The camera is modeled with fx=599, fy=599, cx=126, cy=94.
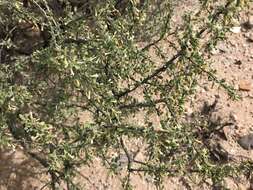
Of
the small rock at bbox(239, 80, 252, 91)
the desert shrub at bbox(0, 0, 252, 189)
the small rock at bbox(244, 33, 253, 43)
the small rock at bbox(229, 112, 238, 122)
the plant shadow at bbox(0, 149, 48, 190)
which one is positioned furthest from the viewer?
the small rock at bbox(244, 33, 253, 43)

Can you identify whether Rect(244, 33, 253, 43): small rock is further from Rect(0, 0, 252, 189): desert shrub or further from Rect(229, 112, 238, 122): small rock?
Rect(0, 0, 252, 189): desert shrub

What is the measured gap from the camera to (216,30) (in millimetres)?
2080

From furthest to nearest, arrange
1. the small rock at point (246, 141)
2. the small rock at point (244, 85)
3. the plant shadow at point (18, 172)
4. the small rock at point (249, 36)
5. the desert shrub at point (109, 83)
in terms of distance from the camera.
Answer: the small rock at point (249, 36)
the small rock at point (244, 85)
the small rock at point (246, 141)
the plant shadow at point (18, 172)
the desert shrub at point (109, 83)

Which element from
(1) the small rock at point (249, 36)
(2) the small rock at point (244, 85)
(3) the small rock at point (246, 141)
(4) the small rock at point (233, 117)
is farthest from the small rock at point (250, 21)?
(3) the small rock at point (246, 141)

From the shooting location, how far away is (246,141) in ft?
10.7

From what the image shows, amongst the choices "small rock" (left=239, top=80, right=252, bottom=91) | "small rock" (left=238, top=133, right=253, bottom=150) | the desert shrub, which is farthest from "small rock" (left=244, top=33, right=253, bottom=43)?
the desert shrub

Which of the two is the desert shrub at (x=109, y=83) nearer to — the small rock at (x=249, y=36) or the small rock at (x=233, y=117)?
the small rock at (x=233, y=117)

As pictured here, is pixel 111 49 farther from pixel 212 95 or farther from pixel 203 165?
pixel 212 95

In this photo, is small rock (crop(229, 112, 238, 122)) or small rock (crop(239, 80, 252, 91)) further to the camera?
small rock (crop(239, 80, 252, 91))

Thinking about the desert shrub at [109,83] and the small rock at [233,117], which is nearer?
the desert shrub at [109,83]

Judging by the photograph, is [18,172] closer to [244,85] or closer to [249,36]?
[244,85]

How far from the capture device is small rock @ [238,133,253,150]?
3238mm

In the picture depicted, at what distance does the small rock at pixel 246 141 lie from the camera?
10.6 feet

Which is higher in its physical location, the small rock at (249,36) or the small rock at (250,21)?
the small rock at (250,21)
